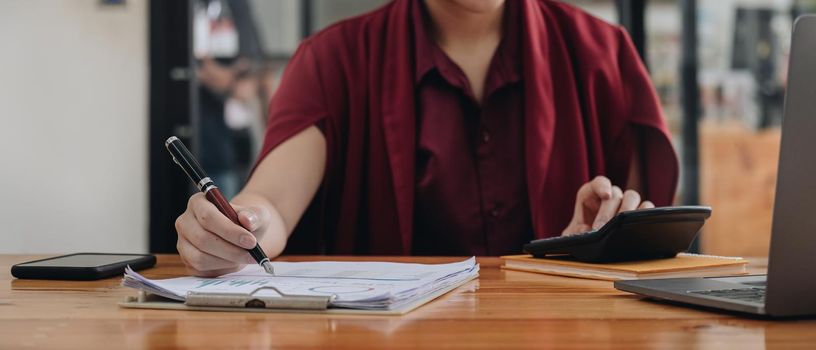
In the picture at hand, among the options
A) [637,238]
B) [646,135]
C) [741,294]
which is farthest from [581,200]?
[741,294]

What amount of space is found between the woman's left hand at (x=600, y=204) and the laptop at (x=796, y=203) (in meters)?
0.47

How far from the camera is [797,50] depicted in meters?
0.57

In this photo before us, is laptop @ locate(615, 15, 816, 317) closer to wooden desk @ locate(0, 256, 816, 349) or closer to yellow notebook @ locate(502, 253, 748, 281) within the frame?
wooden desk @ locate(0, 256, 816, 349)

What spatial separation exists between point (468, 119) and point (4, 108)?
2304 millimetres

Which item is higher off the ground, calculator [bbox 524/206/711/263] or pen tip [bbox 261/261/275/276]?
calculator [bbox 524/206/711/263]

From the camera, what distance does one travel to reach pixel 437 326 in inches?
24.3

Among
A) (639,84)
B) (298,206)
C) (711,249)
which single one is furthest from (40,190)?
(711,249)

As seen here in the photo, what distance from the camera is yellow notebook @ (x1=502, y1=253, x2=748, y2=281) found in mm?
891

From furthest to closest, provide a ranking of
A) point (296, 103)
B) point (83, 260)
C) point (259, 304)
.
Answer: point (296, 103)
point (83, 260)
point (259, 304)

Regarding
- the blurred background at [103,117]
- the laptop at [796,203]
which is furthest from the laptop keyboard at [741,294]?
the blurred background at [103,117]

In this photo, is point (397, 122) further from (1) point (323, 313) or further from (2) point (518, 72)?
(1) point (323, 313)

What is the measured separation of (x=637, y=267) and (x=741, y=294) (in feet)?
0.72

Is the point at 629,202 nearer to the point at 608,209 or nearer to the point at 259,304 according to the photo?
the point at 608,209

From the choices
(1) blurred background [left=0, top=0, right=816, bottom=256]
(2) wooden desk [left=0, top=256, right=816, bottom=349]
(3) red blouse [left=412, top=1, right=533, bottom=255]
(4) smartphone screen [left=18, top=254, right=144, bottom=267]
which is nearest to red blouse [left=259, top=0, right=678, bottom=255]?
(3) red blouse [left=412, top=1, right=533, bottom=255]
